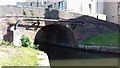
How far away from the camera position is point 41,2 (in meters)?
49.2

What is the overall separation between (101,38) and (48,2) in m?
20.7

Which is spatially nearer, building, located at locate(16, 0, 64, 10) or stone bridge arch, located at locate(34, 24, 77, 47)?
stone bridge arch, located at locate(34, 24, 77, 47)

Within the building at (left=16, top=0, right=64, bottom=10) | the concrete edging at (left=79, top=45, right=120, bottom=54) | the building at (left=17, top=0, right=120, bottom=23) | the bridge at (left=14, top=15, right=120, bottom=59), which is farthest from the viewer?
the building at (left=16, top=0, right=64, bottom=10)

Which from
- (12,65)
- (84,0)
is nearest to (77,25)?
(84,0)

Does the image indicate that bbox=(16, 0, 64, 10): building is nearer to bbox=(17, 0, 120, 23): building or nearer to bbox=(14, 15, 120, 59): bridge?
bbox=(17, 0, 120, 23): building

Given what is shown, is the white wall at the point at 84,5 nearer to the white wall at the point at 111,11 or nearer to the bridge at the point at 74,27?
the white wall at the point at 111,11

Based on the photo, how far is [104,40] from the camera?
91.5ft

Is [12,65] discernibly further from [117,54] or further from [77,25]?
[77,25]

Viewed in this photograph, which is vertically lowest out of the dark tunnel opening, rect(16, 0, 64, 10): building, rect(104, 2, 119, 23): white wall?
the dark tunnel opening

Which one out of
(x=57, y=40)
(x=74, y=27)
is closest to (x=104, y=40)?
(x=74, y=27)

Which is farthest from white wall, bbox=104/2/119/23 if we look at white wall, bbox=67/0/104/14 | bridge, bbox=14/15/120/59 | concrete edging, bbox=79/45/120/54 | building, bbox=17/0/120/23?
concrete edging, bbox=79/45/120/54

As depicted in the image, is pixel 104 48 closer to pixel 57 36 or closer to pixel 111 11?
pixel 57 36

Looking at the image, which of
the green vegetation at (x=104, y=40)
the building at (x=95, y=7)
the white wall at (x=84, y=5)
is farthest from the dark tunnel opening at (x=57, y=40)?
the white wall at (x=84, y=5)

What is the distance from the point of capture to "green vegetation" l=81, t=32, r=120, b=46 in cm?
2680
